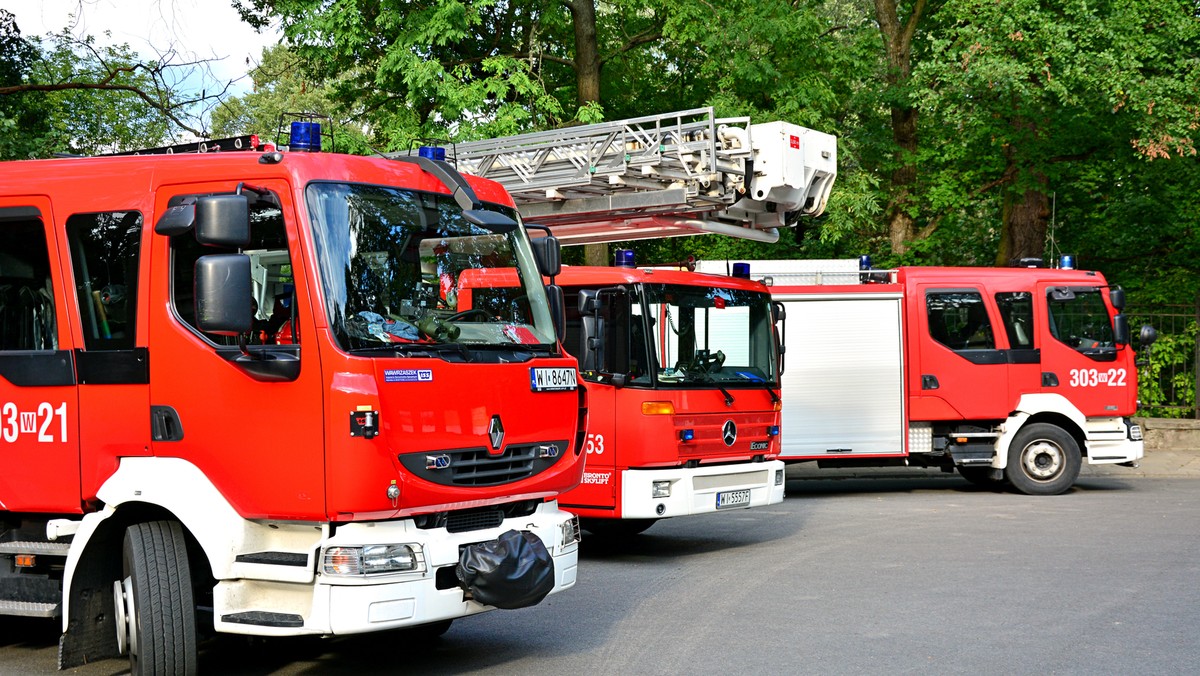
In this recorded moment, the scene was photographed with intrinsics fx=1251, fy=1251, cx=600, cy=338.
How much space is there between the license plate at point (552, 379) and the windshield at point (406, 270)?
0.19 metres

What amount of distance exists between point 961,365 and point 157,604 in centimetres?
1143

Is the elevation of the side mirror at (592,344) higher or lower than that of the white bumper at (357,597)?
higher

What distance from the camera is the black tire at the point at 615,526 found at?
12.1 meters

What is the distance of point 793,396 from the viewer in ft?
50.5

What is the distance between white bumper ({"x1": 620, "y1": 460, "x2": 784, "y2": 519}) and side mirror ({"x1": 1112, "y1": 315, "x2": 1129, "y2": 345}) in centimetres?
626

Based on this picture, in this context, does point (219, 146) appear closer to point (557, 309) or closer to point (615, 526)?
point (557, 309)

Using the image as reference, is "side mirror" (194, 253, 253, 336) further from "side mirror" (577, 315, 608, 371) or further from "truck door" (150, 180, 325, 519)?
"side mirror" (577, 315, 608, 371)

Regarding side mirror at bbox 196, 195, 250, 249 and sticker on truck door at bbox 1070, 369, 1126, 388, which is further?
sticker on truck door at bbox 1070, 369, 1126, 388

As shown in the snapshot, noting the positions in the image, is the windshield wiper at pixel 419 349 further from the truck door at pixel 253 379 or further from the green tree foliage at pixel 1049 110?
the green tree foliage at pixel 1049 110

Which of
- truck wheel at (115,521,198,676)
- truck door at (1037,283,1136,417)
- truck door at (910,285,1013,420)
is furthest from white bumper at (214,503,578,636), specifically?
truck door at (1037,283,1136,417)

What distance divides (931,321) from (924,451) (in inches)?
63.3

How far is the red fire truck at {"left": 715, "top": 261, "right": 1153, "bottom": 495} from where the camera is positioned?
1528 centimetres

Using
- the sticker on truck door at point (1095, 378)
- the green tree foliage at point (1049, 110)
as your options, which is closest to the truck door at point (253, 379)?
the sticker on truck door at point (1095, 378)

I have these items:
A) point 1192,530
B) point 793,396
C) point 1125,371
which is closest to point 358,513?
point 1192,530
